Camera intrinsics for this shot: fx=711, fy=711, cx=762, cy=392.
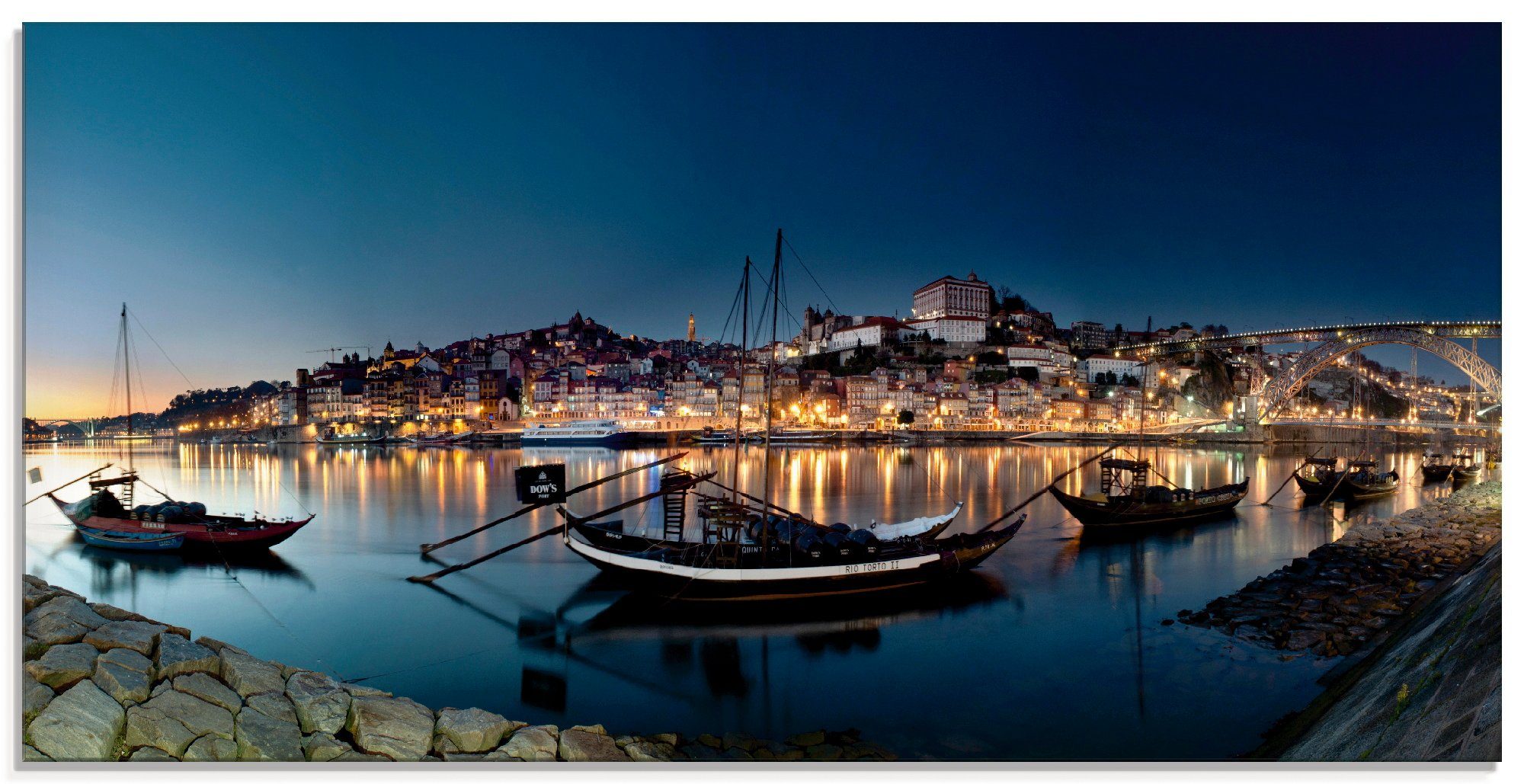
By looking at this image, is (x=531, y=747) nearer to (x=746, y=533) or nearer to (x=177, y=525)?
(x=746, y=533)

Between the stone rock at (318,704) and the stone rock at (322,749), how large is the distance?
95 millimetres

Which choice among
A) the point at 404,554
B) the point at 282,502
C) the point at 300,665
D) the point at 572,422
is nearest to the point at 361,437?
the point at 572,422

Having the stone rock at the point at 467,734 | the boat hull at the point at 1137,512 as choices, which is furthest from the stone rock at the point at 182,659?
the boat hull at the point at 1137,512

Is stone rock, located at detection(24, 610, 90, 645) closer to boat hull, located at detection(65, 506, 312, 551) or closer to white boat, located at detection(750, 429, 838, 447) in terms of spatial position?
boat hull, located at detection(65, 506, 312, 551)

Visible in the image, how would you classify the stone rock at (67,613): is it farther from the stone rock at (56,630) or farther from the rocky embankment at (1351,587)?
the rocky embankment at (1351,587)

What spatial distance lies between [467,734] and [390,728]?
0.31 m

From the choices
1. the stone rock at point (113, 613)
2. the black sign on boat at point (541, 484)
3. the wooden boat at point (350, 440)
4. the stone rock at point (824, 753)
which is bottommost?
the wooden boat at point (350, 440)

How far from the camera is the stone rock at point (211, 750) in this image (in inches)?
102

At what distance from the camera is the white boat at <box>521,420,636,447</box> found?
37.2 metres

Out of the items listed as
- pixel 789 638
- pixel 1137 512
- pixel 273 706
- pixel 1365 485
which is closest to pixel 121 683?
pixel 273 706

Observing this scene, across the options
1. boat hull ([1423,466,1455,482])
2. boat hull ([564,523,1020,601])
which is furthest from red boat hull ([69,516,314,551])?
boat hull ([1423,466,1455,482])

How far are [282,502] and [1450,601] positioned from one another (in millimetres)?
17701

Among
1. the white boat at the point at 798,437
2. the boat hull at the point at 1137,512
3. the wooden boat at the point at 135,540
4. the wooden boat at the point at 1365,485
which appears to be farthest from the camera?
the white boat at the point at 798,437

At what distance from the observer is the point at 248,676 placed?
296cm
